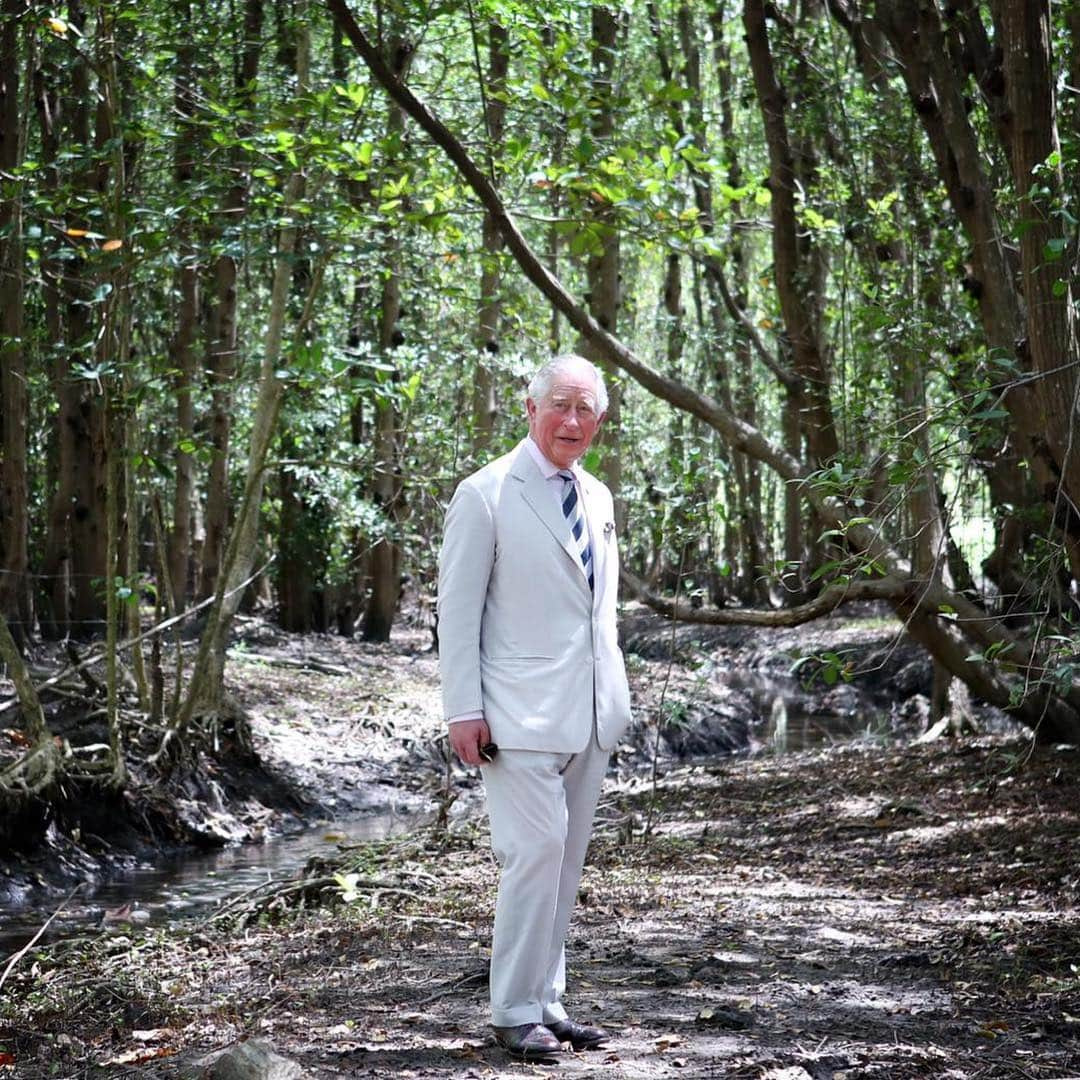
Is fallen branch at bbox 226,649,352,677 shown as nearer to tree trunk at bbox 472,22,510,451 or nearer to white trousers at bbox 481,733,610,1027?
tree trunk at bbox 472,22,510,451

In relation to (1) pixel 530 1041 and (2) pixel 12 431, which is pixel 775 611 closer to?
(1) pixel 530 1041

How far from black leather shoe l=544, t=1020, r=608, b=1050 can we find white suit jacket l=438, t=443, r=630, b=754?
0.92 metres

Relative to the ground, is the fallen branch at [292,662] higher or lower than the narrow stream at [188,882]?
higher

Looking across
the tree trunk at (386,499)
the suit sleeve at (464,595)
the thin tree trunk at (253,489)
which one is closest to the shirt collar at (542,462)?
the suit sleeve at (464,595)

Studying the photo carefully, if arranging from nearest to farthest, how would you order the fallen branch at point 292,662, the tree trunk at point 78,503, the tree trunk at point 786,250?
the tree trunk at point 786,250 < the tree trunk at point 78,503 < the fallen branch at point 292,662

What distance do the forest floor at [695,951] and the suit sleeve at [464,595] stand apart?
46.8 inches

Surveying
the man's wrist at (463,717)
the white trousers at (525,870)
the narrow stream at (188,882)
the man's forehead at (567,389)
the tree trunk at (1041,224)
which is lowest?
the narrow stream at (188,882)

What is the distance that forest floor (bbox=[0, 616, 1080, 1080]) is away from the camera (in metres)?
4.51

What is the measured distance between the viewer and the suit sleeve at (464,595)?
14.3 feet

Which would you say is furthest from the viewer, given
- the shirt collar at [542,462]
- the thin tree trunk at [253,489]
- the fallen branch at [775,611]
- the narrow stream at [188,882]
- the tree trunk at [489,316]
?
the tree trunk at [489,316]

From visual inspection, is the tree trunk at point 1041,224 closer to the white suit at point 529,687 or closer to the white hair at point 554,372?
the white hair at point 554,372

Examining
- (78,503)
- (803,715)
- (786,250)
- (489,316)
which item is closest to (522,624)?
(786,250)

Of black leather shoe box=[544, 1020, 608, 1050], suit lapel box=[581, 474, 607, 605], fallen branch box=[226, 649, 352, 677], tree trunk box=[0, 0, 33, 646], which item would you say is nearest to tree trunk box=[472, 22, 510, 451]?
fallen branch box=[226, 649, 352, 677]

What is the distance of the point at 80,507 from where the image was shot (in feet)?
54.3
